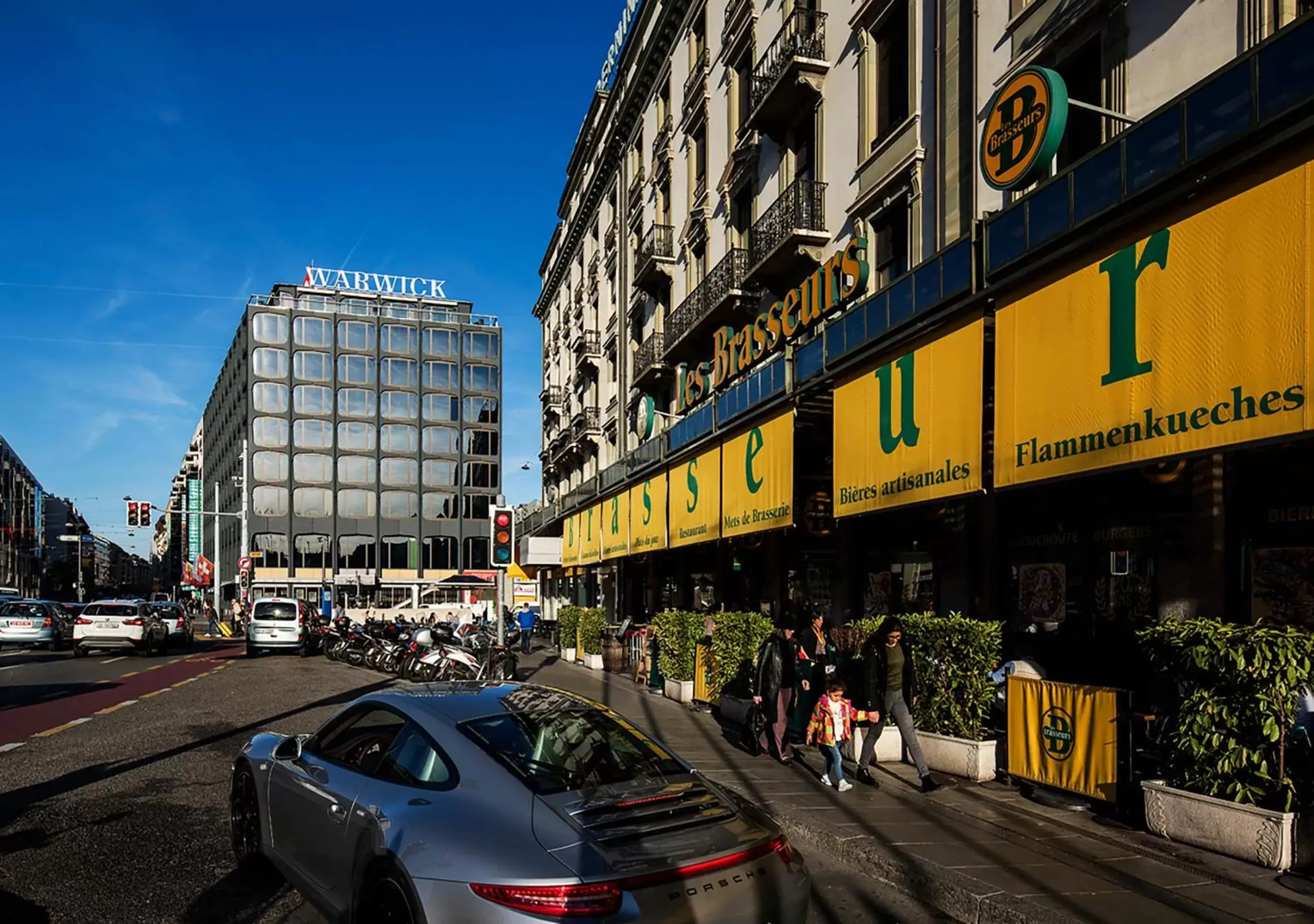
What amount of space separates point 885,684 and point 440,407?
80996 mm

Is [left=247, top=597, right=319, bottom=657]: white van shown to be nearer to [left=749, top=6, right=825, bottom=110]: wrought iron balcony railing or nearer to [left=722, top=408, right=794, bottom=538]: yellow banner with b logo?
[left=722, top=408, right=794, bottom=538]: yellow banner with b logo

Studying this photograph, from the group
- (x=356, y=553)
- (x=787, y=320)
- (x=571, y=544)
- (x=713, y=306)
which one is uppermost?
(x=713, y=306)

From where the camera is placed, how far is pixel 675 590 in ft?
96.3

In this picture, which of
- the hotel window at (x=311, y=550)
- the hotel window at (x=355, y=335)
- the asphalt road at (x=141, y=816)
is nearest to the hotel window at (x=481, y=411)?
the hotel window at (x=355, y=335)

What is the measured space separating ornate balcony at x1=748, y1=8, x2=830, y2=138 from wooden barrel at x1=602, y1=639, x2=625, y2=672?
498 inches

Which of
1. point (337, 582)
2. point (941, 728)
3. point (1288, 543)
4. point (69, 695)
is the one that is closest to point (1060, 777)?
point (941, 728)

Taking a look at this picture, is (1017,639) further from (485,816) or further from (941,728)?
(485,816)

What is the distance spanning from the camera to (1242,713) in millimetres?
6734

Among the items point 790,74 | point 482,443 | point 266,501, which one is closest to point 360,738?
point 790,74

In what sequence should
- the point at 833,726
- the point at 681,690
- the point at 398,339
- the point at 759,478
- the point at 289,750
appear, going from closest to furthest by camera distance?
the point at 289,750 → the point at 833,726 → the point at 759,478 → the point at 681,690 → the point at 398,339

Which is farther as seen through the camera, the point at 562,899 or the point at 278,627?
the point at 278,627

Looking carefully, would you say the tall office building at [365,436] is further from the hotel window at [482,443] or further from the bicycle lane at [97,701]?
the bicycle lane at [97,701]

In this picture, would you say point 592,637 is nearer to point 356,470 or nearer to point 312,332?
point 356,470

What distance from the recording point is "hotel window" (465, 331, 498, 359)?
88812 mm
